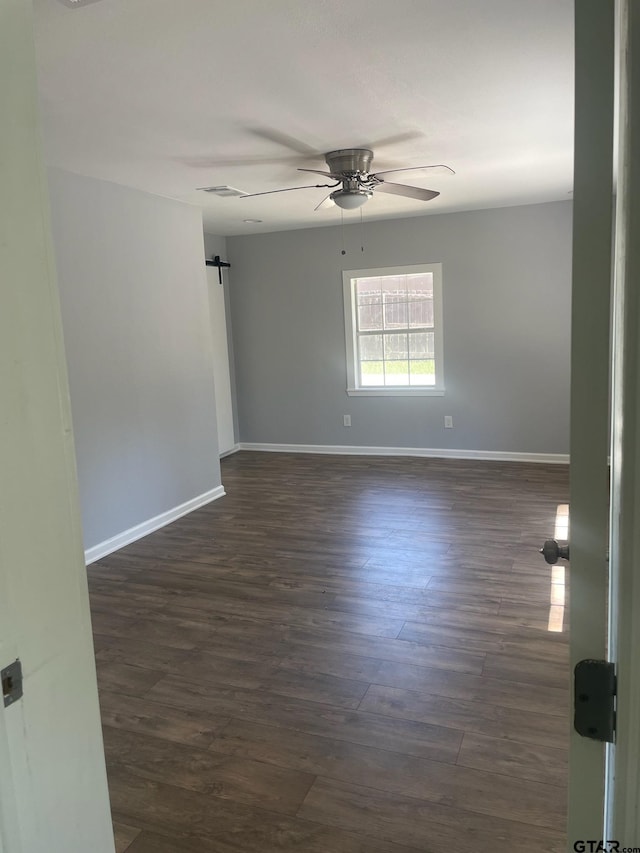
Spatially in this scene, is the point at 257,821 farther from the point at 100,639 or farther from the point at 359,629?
the point at 100,639

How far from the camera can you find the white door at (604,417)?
609 millimetres

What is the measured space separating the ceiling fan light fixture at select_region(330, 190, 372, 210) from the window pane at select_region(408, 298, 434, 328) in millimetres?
2657

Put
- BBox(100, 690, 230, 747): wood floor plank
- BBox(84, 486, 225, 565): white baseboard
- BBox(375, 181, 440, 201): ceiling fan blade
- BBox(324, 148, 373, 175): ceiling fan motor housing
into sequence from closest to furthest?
BBox(100, 690, 230, 747): wood floor plank < BBox(324, 148, 373, 175): ceiling fan motor housing < BBox(375, 181, 440, 201): ceiling fan blade < BBox(84, 486, 225, 565): white baseboard

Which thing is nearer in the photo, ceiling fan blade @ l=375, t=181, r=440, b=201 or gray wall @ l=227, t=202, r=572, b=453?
ceiling fan blade @ l=375, t=181, r=440, b=201

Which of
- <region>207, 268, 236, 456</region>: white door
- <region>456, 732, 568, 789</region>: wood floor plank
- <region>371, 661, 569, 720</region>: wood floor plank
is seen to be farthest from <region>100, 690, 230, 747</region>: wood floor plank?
<region>207, 268, 236, 456</region>: white door

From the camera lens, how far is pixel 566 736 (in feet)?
7.18

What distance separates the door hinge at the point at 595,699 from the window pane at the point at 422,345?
5.92m

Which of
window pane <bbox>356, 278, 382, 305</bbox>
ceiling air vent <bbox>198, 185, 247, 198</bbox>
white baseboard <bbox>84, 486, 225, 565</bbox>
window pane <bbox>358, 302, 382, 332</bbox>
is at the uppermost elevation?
ceiling air vent <bbox>198, 185, 247, 198</bbox>

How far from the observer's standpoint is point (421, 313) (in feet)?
21.2

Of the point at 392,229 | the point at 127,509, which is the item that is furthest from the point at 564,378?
the point at 127,509

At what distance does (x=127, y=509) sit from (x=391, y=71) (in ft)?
10.9

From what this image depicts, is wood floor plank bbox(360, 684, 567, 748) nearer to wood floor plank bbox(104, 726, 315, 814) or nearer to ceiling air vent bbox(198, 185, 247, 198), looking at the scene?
wood floor plank bbox(104, 726, 315, 814)

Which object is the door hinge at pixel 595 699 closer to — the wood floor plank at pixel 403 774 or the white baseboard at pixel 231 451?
the wood floor plank at pixel 403 774

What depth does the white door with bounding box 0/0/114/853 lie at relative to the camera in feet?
2.64
